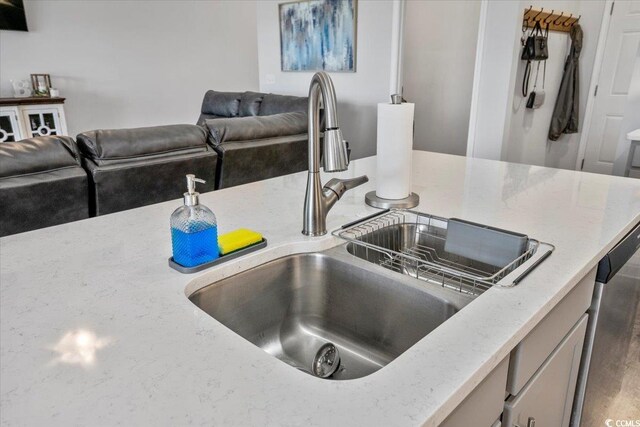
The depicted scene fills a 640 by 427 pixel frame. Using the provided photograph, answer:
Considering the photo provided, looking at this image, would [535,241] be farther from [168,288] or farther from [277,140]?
[277,140]

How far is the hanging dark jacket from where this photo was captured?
4418 millimetres

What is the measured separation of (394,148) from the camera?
1.38 metres

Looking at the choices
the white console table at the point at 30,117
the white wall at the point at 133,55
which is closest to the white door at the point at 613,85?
the white wall at the point at 133,55

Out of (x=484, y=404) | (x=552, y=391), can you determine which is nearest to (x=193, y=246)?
(x=484, y=404)

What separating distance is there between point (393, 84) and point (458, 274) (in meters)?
3.90

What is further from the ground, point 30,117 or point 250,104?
point 250,104

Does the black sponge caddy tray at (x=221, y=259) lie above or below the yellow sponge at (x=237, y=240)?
below

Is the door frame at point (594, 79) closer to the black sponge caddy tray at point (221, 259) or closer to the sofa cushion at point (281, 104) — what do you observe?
the sofa cushion at point (281, 104)

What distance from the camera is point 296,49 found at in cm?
538

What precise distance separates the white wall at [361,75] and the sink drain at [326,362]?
153 inches

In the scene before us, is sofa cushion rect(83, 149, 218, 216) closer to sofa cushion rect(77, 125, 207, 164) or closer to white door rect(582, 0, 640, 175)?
sofa cushion rect(77, 125, 207, 164)

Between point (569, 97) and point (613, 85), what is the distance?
0.42 m

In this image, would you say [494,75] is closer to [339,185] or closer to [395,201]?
[395,201]

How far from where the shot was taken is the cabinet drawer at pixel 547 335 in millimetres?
848
